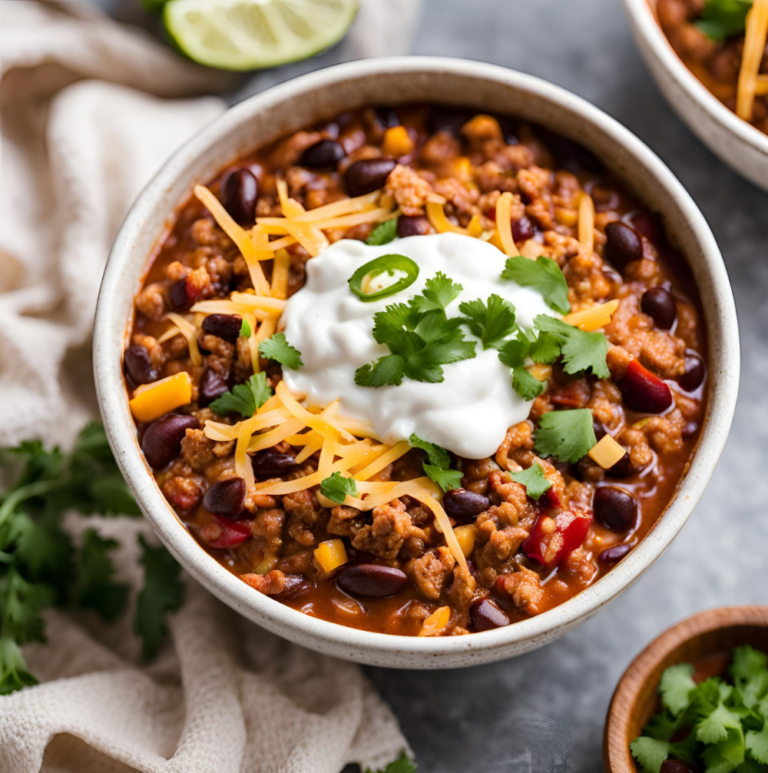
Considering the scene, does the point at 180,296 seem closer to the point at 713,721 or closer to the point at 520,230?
the point at 520,230

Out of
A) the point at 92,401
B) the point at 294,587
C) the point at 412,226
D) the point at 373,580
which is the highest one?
the point at 412,226

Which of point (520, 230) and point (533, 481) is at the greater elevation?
point (520, 230)

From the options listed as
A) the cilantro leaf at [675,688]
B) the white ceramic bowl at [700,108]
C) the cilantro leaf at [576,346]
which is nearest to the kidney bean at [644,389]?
the cilantro leaf at [576,346]

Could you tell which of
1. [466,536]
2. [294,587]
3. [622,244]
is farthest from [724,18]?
[294,587]

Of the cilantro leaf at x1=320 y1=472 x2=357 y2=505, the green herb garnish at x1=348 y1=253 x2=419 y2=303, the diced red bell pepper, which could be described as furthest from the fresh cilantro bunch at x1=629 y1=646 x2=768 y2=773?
the green herb garnish at x1=348 y1=253 x2=419 y2=303

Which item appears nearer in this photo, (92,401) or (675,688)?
(675,688)

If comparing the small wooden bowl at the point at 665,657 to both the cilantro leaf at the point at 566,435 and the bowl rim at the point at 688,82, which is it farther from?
the bowl rim at the point at 688,82
